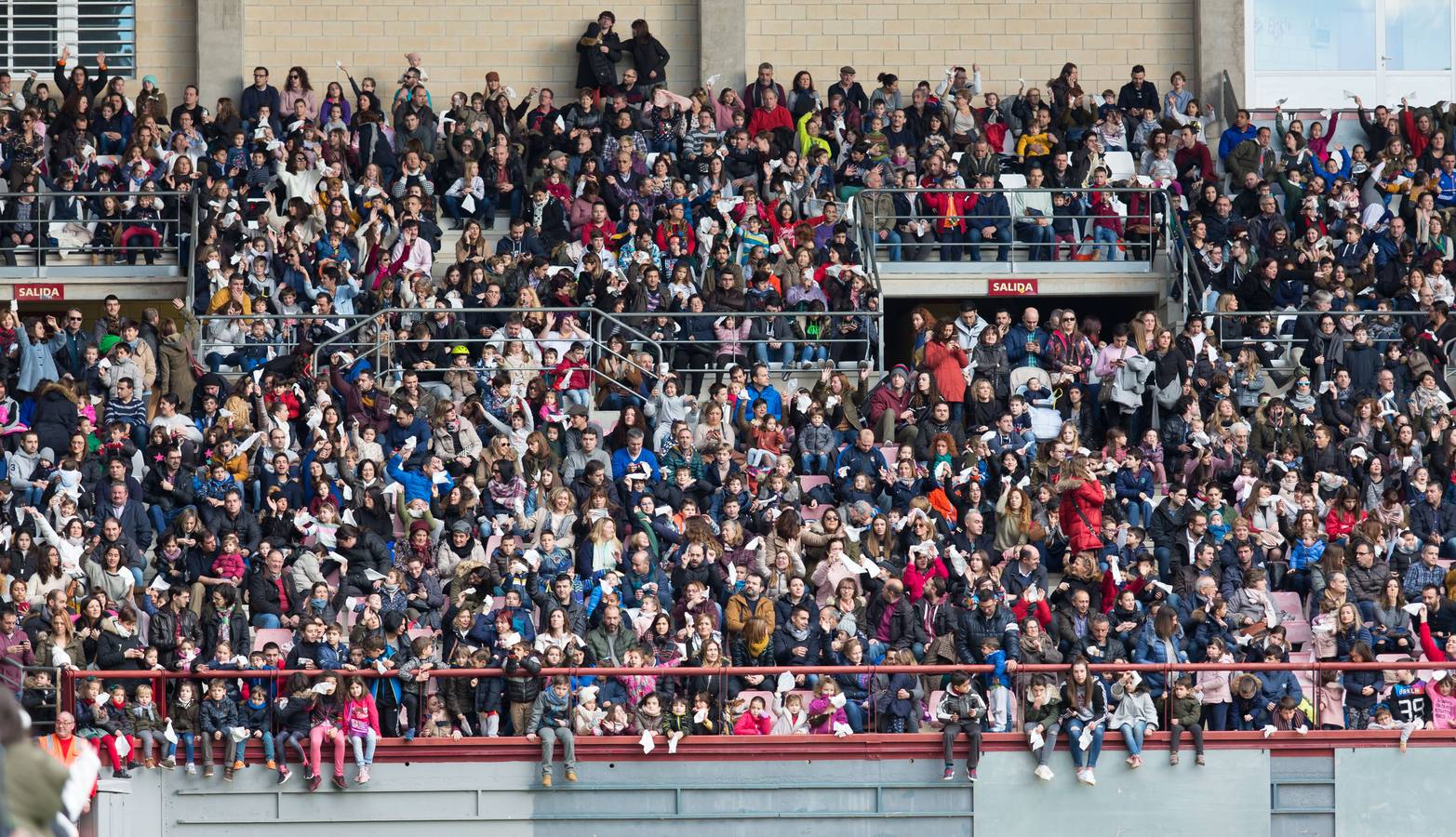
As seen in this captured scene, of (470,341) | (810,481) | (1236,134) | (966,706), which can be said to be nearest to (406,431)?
(470,341)

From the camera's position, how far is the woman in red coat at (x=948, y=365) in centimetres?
2569

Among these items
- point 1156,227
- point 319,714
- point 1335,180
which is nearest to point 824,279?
point 1156,227

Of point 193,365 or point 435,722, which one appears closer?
point 435,722

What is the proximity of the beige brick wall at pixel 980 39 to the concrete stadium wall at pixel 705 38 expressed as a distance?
0.01m

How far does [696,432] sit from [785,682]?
4.40 meters

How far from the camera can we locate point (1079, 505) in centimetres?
2334

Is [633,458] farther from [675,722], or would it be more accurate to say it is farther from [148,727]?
[148,727]

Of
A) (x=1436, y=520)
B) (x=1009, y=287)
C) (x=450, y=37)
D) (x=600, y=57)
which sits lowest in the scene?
(x=1436, y=520)

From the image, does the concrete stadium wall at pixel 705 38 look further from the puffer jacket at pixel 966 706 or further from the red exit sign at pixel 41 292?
the puffer jacket at pixel 966 706

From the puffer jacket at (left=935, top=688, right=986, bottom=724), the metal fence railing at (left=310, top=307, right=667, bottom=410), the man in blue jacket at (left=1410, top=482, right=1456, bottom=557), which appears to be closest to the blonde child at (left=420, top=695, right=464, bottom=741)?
Result: the puffer jacket at (left=935, top=688, right=986, bottom=724)

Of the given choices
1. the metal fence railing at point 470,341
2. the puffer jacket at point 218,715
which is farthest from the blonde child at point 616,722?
the metal fence railing at point 470,341

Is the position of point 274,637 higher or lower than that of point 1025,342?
lower

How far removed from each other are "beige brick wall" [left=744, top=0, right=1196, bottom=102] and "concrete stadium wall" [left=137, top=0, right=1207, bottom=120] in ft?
0.04

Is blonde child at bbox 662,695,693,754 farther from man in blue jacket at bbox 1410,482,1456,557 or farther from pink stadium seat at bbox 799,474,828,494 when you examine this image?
man in blue jacket at bbox 1410,482,1456,557
